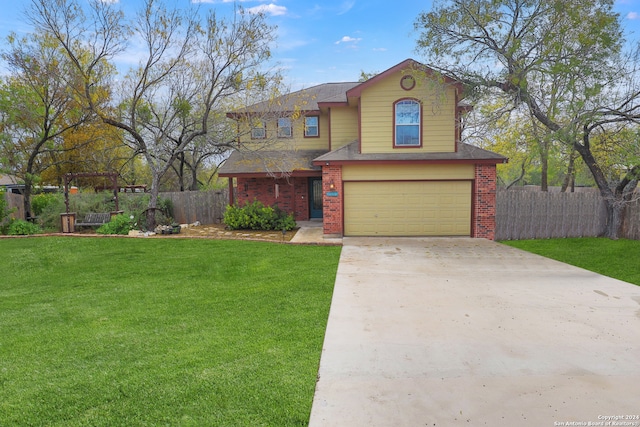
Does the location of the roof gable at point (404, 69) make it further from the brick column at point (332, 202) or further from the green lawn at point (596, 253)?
the green lawn at point (596, 253)

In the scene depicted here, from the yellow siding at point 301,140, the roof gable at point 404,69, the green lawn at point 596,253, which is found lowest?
the green lawn at point 596,253

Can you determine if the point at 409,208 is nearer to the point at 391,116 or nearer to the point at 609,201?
the point at 391,116

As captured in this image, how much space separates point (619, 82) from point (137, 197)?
1571 cm

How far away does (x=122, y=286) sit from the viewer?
6.32m

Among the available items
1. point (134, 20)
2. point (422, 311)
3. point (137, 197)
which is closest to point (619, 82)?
point (422, 311)

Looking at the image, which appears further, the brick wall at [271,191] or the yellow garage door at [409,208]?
the brick wall at [271,191]

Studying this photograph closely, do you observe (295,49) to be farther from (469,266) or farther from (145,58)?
(469,266)

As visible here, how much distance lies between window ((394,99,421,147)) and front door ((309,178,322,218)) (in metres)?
4.60

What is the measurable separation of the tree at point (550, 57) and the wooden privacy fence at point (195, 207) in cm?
967

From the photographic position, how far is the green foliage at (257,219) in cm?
1294

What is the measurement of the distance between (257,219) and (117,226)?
4327 mm

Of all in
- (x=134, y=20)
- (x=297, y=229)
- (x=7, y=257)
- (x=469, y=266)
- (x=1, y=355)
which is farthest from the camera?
(x=297, y=229)

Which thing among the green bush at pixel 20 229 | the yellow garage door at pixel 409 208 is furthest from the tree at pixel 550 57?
the green bush at pixel 20 229

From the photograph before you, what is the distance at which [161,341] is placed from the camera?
4043 millimetres
